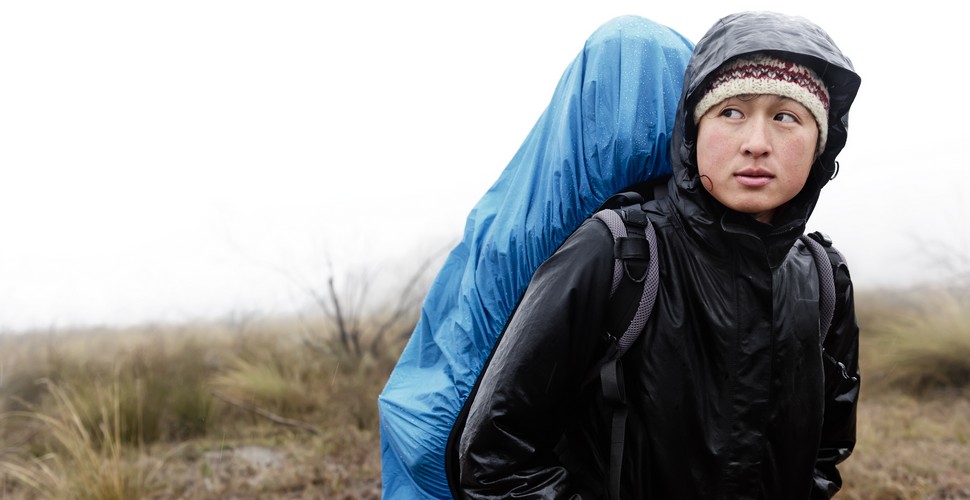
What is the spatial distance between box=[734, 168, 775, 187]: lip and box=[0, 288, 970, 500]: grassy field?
3.22 metres

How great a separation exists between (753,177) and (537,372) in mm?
527

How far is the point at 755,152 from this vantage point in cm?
138

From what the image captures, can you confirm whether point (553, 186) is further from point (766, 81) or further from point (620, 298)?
point (766, 81)

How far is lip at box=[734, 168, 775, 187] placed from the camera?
4.56 ft

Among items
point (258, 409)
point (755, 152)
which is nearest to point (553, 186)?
point (755, 152)

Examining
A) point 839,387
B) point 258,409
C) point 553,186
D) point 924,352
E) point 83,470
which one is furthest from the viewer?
point 924,352

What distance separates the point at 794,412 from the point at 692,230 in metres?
0.40

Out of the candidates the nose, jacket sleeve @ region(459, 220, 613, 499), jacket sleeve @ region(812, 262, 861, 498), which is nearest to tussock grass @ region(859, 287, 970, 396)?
jacket sleeve @ region(812, 262, 861, 498)

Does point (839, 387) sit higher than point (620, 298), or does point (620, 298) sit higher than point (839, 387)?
point (620, 298)

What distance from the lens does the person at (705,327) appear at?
4.47 ft

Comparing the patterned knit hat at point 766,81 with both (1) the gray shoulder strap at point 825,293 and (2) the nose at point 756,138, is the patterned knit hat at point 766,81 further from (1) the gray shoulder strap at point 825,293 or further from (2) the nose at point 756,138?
(1) the gray shoulder strap at point 825,293

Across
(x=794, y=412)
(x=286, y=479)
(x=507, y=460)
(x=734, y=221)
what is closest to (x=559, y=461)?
(x=507, y=460)

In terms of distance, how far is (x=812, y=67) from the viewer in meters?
1.42

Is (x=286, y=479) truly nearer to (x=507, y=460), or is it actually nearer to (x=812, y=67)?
(x=507, y=460)
